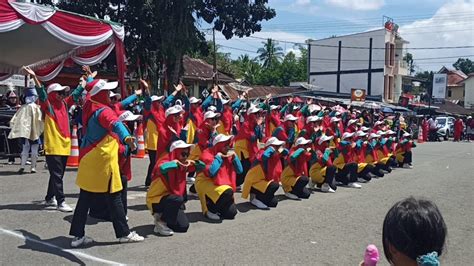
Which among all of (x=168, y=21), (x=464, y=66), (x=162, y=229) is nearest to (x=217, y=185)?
(x=162, y=229)

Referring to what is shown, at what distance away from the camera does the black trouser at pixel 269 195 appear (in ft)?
27.1

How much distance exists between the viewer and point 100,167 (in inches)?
223

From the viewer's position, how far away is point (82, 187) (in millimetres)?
5656

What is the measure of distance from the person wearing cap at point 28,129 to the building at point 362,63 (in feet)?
136

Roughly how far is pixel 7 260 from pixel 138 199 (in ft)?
Result: 11.5

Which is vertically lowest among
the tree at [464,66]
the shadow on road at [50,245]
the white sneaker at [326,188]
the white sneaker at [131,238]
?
the white sneaker at [326,188]

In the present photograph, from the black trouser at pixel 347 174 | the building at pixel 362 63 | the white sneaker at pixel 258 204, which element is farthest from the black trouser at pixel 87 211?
the building at pixel 362 63

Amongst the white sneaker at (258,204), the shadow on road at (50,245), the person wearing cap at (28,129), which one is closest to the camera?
the shadow on road at (50,245)

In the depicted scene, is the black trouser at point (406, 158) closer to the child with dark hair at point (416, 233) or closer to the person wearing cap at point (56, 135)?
the person wearing cap at point (56, 135)

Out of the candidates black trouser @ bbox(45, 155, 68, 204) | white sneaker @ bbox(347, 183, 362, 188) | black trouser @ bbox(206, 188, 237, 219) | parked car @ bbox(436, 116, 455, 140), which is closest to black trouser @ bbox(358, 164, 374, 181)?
white sneaker @ bbox(347, 183, 362, 188)

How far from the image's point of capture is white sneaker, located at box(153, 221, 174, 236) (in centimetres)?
629

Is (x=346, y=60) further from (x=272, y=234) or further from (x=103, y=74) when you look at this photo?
(x=272, y=234)

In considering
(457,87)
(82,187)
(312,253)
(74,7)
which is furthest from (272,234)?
(457,87)

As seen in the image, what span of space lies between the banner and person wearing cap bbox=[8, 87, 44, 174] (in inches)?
1825
